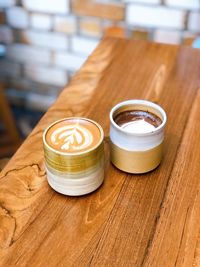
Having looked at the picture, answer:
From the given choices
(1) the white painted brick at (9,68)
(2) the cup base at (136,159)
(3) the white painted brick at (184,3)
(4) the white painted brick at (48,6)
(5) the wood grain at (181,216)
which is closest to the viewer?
(5) the wood grain at (181,216)

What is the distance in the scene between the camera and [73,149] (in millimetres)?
626

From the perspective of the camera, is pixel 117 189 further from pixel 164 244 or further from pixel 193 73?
pixel 193 73

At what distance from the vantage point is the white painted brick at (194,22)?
1.48 meters

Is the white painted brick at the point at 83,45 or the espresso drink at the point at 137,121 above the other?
the espresso drink at the point at 137,121

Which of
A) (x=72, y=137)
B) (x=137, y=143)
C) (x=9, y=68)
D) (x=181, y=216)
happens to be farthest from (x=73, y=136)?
(x=9, y=68)

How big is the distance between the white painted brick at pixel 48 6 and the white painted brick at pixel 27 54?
190 millimetres

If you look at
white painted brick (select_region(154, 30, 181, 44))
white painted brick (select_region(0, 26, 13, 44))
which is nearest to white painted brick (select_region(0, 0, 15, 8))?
white painted brick (select_region(0, 26, 13, 44))

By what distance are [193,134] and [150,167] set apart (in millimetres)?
152

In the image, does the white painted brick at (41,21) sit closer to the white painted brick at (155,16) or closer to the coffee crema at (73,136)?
the white painted brick at (155,16)

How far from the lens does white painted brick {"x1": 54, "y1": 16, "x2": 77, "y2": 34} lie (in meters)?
1.65

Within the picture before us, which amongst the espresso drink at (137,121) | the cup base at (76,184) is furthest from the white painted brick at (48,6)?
the cup base at (76,184)

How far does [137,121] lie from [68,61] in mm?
1110

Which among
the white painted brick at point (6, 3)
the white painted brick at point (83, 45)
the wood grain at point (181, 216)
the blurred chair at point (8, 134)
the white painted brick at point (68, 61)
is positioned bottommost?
the blurred chair at point (8, 134)

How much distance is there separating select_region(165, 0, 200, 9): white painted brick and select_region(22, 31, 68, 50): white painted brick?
0.48 meters
